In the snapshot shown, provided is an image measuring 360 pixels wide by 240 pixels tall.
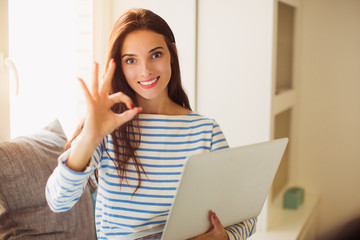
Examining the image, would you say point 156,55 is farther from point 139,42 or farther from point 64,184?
point 64,184

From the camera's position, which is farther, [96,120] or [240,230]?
[240,230]

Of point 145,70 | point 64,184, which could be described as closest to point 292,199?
point 145,70

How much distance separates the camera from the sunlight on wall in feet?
6.30

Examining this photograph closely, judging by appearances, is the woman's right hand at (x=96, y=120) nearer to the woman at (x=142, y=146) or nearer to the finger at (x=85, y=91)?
the finger at (x=85, y=91)

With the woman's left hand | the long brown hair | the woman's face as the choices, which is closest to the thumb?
the woman's left hand

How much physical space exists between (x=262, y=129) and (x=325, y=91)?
879mm

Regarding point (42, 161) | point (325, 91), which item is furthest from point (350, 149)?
point (42, 161)

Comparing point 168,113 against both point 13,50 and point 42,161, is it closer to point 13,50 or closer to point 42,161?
point 42,161

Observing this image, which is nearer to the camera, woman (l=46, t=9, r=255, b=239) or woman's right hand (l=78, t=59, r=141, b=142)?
woman's right hand (l=78, t=59, r=141, b=142)

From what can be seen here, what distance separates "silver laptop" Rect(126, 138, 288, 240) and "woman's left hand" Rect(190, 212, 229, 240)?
0.04ft

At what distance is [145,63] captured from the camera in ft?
4.09

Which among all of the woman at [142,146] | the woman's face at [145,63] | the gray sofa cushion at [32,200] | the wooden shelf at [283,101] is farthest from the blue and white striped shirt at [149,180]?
the wooden shelf at [283,101]

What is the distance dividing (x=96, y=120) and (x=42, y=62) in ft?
3.81

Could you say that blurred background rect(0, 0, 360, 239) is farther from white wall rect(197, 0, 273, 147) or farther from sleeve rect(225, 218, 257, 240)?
sleeve rect(225, 218, 257, 240)
